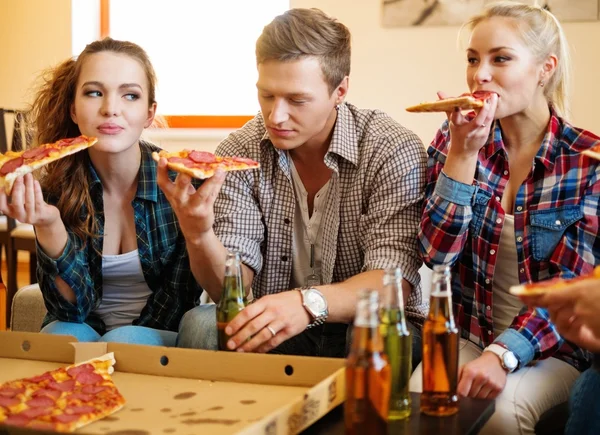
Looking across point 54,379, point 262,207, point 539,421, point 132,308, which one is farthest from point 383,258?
point 54,379

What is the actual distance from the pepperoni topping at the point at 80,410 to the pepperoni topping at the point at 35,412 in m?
0.03

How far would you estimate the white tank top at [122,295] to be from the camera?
2.30 meters

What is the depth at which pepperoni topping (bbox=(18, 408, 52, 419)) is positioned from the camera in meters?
1.37

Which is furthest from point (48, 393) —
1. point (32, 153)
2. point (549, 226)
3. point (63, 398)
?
point (549, 226)

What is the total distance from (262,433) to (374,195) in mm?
1114

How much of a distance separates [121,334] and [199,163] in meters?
0.47

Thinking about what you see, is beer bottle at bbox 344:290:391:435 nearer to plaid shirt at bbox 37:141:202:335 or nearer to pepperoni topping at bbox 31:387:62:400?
pepperoni topping at bbox 31:387:62:400

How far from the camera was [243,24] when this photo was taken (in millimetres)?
5336

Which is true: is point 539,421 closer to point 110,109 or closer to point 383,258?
point 383,258

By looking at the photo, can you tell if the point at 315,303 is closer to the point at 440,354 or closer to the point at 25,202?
the point at 440,354

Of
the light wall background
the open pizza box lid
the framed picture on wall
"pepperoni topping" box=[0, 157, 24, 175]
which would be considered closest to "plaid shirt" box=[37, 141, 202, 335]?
"pepperoni topping" box=[0, 157, 24, 175]

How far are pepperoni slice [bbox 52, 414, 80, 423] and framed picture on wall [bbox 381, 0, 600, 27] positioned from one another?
3232 mm

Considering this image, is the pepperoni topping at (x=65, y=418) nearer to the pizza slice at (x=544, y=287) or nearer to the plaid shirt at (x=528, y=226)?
the pizza slice at (x=544, y=287)

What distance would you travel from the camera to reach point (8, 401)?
1427mm
